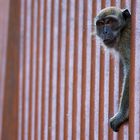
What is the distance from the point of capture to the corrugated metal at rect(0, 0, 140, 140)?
5.95 meters

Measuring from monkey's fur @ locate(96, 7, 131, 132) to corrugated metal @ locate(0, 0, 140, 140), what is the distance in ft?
0.40

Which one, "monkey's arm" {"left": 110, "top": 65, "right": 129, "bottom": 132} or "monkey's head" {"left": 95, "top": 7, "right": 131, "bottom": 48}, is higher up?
"monkey's head" {"left": 95, "top": 7, "right": 131, "bottom": 48}

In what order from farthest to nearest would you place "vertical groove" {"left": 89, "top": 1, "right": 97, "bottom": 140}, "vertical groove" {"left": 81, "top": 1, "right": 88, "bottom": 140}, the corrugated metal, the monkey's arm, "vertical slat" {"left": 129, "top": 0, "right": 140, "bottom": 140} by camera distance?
"vertical groove" {"left": 81, "top": 1, "right": 88, "bottom": 140}
"vertical groove" {"left": 89, "top": 1, "right": 97, "bottom": 140}
the corrugated metal
the monkey's arm
"vertical slat" {"left": 129, "top": 0, "right": 140, "bottom": 140}

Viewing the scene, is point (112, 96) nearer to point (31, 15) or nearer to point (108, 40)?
point (108, 40)

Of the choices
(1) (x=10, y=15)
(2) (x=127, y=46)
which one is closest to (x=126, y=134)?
(2) (x=127, y=46)

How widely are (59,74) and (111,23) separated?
1557mm

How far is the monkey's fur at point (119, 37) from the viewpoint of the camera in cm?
556

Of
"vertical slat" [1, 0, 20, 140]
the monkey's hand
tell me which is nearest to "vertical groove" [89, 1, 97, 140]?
the monkey's hand

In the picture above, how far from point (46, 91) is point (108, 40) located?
72.2 inches

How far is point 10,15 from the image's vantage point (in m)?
8.72

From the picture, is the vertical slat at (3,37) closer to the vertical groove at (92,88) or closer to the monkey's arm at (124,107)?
the vertical groove at (92,88)

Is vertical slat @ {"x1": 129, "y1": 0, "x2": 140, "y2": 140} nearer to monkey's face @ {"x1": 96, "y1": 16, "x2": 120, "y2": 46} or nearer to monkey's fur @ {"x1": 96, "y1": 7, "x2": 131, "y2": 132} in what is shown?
monkey's fur @ {"x1": 96, "y1": 7, "x2": 131, "y2": 132}

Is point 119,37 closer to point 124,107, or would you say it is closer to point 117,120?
point 124,107

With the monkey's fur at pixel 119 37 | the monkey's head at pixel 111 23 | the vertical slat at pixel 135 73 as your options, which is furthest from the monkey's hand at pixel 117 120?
the monkey's head at pixel 111 23
